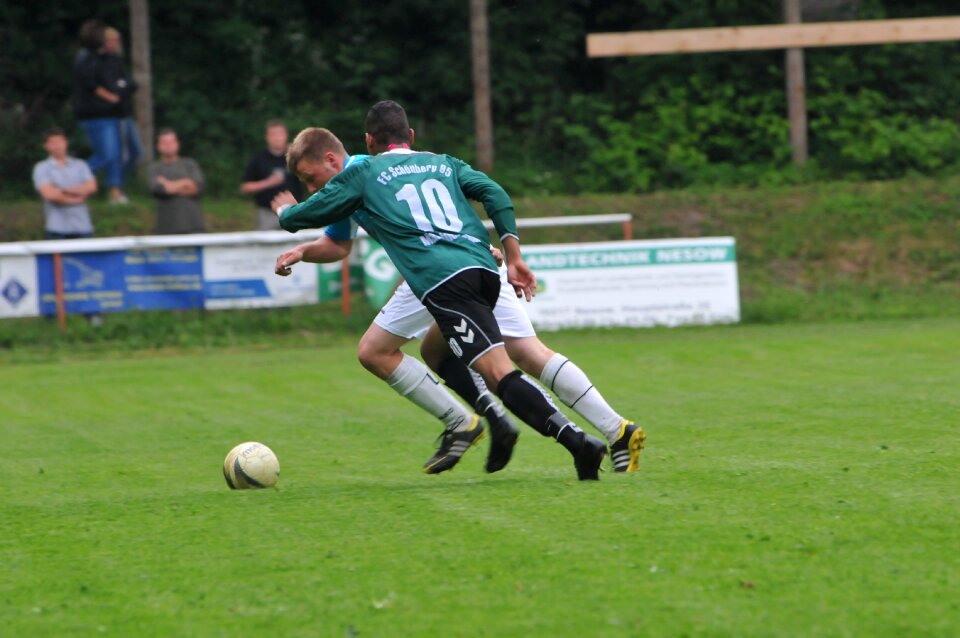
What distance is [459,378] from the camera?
7.42 meters

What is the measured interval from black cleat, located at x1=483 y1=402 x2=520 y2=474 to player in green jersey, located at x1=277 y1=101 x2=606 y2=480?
192 mm

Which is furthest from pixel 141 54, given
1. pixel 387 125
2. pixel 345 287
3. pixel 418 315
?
pixel 387 125

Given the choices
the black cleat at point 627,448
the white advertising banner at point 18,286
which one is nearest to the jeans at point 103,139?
the white advertising banner at point 18,286

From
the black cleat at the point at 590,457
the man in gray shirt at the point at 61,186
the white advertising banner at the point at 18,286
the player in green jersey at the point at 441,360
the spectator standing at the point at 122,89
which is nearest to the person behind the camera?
the black cleat at the point at 590,457

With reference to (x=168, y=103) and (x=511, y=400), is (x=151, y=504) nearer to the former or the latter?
(x=511, y=400)

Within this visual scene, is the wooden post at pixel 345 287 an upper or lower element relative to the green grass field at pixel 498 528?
upper

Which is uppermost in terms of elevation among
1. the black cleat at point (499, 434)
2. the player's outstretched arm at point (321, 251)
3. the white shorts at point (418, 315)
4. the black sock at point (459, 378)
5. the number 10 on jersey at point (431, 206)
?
the number 10 on jersey at point (431, 206)

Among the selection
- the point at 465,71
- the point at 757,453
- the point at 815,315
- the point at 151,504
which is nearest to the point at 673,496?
the point at 757,453

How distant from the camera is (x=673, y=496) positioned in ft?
19.5

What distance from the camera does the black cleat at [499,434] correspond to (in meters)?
6.66

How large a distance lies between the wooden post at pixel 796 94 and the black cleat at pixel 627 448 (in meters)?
16.9

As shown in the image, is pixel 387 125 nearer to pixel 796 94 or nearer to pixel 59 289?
pixel 59 289

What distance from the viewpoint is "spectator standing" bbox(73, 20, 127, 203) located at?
18234 mm

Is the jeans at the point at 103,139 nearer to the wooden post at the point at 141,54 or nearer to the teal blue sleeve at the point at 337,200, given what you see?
the wooden post at the point at 141,54
